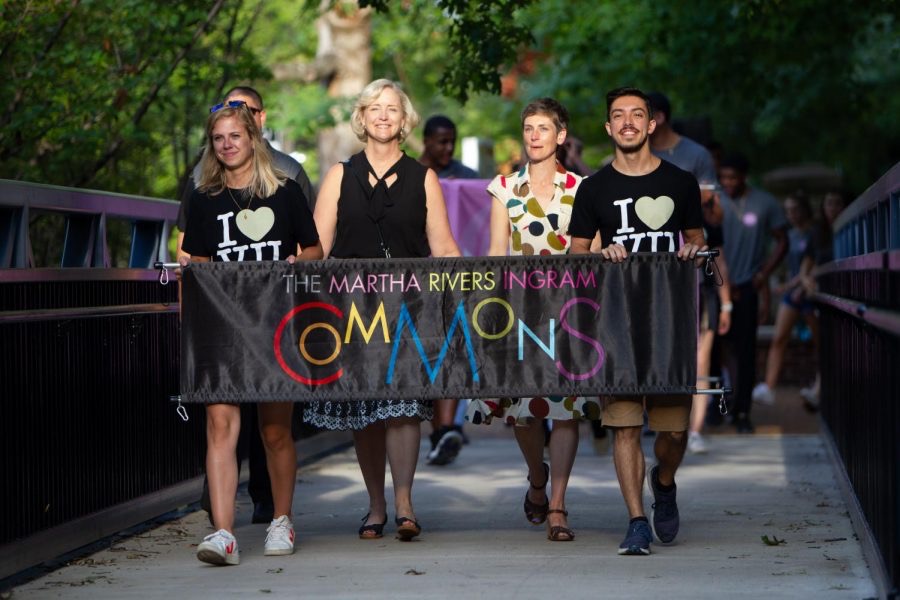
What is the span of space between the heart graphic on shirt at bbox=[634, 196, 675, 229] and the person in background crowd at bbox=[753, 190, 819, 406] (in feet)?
28.8

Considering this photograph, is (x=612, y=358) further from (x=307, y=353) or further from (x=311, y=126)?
(x=311, y=126)

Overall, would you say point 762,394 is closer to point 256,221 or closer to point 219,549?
point 256,221

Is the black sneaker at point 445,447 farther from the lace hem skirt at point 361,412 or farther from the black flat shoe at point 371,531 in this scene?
the lace hem skirt at point 361,412

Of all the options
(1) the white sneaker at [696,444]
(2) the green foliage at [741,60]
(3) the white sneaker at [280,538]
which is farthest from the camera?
(2) the green foliage at [741,60]

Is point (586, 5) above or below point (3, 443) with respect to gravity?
above

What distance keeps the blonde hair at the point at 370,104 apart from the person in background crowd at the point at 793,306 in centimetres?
868

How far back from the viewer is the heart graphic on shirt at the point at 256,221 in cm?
805

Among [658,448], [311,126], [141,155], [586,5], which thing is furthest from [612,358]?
[311,126]

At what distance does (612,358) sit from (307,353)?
133 centimetres

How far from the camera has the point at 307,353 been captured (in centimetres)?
787

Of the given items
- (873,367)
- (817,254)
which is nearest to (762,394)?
(817,254)

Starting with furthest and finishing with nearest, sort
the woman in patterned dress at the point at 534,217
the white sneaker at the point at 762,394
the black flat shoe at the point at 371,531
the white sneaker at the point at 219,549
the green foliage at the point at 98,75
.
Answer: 1. the white sneaker at the point at 762,394
2. the green foliage at the point at 98,75
3. the woman in patterned dress at the point at 534,217
4. the black flat shoe at the point at 371,531
5. the white sneaker at the point at 219,549

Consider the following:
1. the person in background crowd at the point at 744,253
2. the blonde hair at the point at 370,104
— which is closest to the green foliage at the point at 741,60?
the person in background crowd at the point at 744,253

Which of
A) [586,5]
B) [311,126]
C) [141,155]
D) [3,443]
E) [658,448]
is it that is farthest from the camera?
[311,126]
